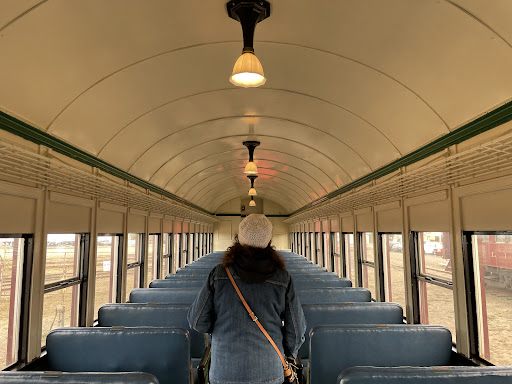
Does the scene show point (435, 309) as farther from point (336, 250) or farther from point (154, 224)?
point (154, 224)

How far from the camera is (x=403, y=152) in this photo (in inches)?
232

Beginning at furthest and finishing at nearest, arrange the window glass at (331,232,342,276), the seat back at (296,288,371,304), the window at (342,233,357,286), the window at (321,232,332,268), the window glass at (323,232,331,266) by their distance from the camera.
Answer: the window at (321,232,332,268) < the window glass at (323,232,331,266) < the window glass at (331,232,342,276) < the window at (342,233,357,286) < the seat back at (296,288,371,304)

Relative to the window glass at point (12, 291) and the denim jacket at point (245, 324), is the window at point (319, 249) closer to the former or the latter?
the window glass at point (12, 291)

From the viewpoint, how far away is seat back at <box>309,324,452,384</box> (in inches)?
138

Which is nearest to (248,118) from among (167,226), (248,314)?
(248,314)

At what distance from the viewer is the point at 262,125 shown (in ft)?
25.1

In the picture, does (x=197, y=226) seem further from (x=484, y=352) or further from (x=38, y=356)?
(x=484, y=352)

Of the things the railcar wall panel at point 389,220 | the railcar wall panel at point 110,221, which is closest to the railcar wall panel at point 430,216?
the railcar wall panel at point 389,220

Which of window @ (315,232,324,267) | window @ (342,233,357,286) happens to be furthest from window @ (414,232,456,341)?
window @ (315,232,324,267)

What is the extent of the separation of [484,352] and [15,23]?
20.9ft

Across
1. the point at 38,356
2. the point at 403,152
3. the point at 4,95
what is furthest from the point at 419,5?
the point at 38,356

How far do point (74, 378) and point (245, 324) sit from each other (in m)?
1.21

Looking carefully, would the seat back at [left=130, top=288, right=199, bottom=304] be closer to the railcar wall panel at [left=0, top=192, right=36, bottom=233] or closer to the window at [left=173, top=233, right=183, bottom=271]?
the railcar wall panel at [left=0, top=192, right=36, bottom=233]

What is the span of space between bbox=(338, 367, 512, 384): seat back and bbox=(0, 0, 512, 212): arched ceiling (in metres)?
2.62
